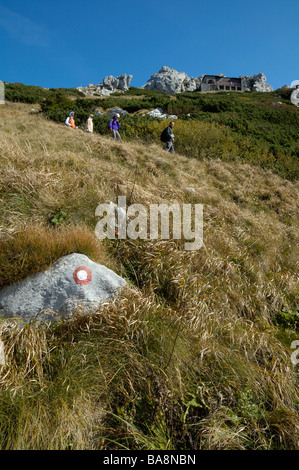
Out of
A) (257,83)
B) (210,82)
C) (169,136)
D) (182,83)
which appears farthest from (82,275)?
(257,83)

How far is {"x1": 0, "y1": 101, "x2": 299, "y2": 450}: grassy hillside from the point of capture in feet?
6.17

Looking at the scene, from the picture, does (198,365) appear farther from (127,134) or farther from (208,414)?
(127,134)

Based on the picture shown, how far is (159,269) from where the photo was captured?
353 cm

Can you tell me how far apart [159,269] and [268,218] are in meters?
5.06

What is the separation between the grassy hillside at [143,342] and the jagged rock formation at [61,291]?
0.13 meters

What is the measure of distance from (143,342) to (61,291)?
3.36ft

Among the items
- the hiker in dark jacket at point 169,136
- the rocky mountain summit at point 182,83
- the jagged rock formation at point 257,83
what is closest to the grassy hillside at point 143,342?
the hiker in dark jacket at point 169,136

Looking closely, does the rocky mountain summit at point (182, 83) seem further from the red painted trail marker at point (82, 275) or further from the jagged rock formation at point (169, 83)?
the red painted trail marker at point (82, 275)

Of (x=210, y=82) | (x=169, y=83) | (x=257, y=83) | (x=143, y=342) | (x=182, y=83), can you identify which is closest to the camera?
(x=143, y=342)

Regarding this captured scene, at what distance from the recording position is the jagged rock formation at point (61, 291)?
2469 millimetres

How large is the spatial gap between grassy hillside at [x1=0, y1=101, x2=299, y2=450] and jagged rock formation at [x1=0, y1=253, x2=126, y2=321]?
0.43ft

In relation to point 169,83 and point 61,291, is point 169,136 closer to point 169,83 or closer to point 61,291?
point 61,291

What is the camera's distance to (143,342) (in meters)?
2.47

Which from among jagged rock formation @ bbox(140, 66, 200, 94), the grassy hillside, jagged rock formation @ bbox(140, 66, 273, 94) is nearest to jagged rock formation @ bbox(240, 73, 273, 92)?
jagged rock formation @ bbox(140, 66, 273, 94)
